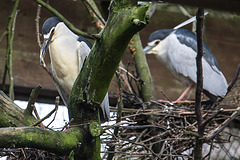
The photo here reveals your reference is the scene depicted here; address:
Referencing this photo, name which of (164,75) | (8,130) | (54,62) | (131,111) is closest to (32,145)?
(8,130)

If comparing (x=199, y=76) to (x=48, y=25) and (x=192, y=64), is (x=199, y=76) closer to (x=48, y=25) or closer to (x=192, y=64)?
(x=48, y=25)

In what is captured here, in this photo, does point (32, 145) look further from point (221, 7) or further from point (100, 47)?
point (221, 7)

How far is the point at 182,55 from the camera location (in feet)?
9.16

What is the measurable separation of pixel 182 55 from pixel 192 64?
0.11 metres

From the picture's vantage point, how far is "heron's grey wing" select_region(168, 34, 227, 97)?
8.38ft

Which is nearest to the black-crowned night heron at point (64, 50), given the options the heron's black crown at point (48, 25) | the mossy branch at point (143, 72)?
the heron's black crown at point (48, 25)

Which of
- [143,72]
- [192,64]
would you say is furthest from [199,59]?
[192,64]

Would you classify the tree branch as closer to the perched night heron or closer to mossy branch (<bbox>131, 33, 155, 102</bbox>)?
mossy branch (<bbox>131, 33, 155, 102</bbox>)

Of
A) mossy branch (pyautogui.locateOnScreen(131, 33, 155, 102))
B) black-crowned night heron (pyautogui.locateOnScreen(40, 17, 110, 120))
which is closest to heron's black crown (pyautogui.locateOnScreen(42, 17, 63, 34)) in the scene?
black-crowned night heron (pyautogui.locateOnScreen(40, 17, 110, 120))

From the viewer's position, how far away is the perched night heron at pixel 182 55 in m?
2.64

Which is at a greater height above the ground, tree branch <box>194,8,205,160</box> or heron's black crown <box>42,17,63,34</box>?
heron's black crown <box>42,17,63,34</box>

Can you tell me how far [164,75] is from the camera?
264 centimetres

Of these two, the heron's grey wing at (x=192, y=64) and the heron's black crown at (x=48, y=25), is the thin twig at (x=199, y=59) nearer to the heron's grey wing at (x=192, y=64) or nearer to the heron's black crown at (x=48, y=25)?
the heron's black crown at (x=48, y=25)

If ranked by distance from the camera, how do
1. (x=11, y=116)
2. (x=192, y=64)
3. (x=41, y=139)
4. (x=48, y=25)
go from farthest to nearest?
(x=192, y=64), (x=48, y=25), (x=11, y=116), (x=41, y=139)
